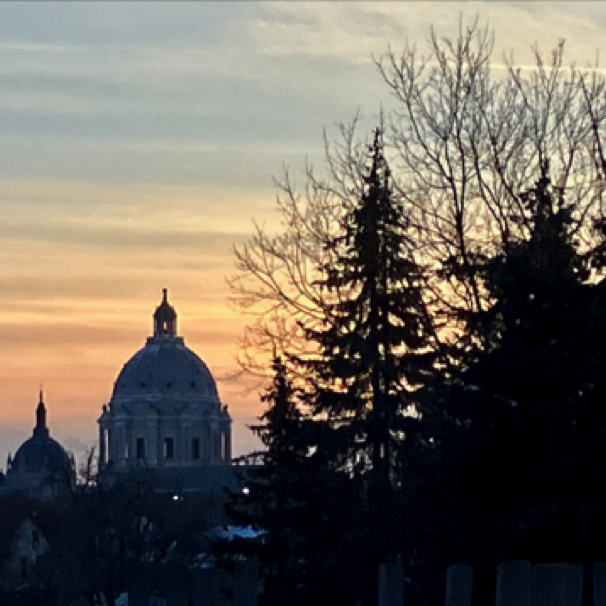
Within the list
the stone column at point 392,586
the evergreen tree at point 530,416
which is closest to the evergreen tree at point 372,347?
the evergreen tree at point 530,416

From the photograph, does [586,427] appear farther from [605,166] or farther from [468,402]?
[605,166]

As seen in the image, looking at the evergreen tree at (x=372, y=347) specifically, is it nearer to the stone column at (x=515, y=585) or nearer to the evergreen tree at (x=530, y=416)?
the evergreen tree at (x=530, y=416)

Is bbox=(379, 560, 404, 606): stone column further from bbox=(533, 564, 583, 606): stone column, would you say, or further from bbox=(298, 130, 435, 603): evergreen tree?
bbox=(298, 130, 435, 603): evergreen tree

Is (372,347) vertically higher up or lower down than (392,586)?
higher up

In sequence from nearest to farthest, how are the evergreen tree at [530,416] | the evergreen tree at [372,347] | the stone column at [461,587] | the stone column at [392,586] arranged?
1. the stone column at [461,587]
2. the stone column at [392,586]
3. the evergreen tree at [530,416]
4. the evergreen tree at [372,347]

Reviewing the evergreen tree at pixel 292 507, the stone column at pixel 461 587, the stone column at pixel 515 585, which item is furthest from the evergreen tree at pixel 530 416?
the evergreen tree at pixel 292 507

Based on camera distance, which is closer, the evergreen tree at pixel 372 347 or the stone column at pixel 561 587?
the stone column at pixel 561 587

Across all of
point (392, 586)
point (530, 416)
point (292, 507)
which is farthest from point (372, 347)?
point (392, 586)

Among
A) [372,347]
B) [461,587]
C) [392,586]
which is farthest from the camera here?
[372,347]

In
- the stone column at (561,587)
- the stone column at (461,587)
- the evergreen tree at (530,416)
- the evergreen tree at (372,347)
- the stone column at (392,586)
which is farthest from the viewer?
the evergreen tree at (372,347)

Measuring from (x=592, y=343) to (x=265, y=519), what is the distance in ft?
56.6

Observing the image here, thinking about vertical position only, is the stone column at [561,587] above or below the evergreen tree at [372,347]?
below

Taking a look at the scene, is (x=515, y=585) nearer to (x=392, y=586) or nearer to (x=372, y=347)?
(x=392, y=586)

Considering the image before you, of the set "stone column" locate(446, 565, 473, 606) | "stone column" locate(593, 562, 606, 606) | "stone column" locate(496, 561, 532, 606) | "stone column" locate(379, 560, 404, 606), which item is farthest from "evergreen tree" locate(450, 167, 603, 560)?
"stone column" locate(496, 561, 532, 606)
